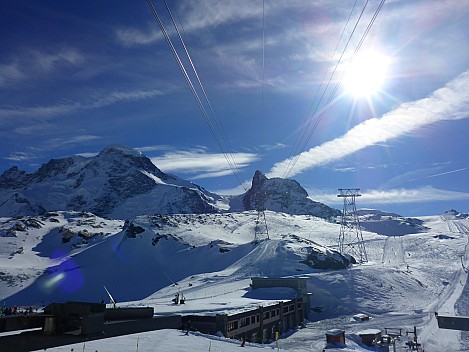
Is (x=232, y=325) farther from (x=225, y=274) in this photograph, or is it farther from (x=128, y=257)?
(x=128, y=257)

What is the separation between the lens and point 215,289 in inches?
3159

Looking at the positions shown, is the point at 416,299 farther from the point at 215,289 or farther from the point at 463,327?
the point at 463,327

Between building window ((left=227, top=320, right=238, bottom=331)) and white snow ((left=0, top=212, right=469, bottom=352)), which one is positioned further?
white snow ((left=0, top=212, right=469, bottom=352))

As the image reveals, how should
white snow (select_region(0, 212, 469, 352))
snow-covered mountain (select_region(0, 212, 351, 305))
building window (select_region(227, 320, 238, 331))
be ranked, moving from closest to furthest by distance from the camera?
building window (select_region(227, 320, 238, 331))
white snow (select_region(0, 212, 469, 352))
snow-covered mountain (select_region(0, 212, 351, 305))

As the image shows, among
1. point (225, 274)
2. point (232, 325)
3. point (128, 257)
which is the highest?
point (128, 257)

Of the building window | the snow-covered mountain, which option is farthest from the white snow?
the building window

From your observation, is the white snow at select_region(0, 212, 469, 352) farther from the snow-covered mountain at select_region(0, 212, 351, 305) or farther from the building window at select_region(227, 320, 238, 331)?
the building window at select_region(227, 320, 238, 331)

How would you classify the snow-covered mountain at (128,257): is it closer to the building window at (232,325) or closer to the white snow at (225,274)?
the white snow at (225,274)

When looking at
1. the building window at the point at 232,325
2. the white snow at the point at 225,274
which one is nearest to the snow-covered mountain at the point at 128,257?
the white snow at the point at 225,274

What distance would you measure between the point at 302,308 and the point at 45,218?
122 meters

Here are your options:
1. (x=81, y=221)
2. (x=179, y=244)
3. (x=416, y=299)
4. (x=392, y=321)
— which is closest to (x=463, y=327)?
(x=392, y=321)

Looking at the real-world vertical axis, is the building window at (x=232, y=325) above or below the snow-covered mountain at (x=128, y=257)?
below

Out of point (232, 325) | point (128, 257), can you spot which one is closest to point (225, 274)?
point (128, 257)

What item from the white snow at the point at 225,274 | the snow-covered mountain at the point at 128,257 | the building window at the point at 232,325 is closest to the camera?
the building window at the point at 232,325
